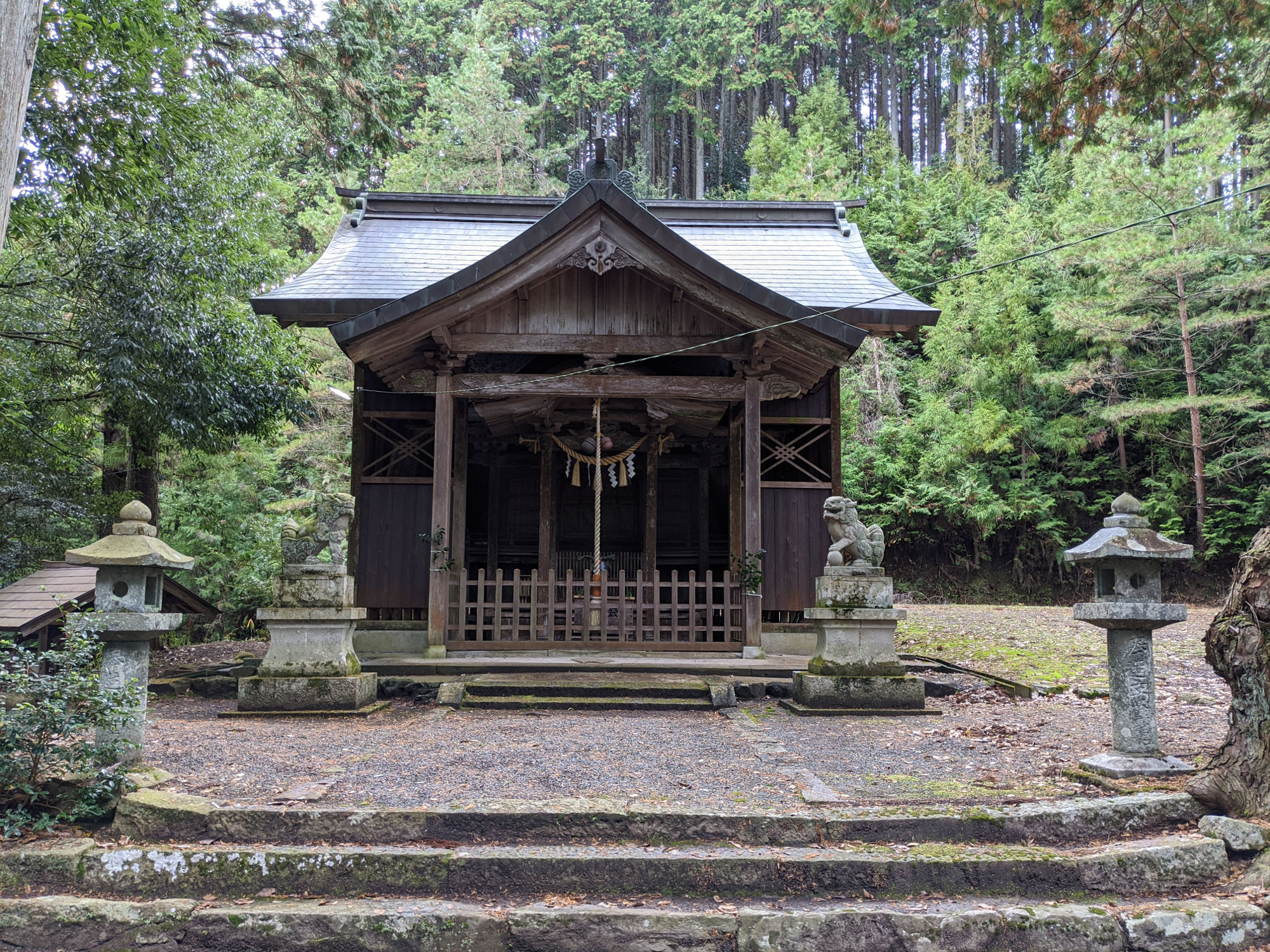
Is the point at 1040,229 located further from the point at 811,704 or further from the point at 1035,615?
the point at 811,704

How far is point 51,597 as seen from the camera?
9.88m

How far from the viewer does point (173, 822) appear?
414cm

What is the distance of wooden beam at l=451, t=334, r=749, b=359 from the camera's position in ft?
30.3

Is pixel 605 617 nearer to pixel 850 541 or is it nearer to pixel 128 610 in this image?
pixel 850 541

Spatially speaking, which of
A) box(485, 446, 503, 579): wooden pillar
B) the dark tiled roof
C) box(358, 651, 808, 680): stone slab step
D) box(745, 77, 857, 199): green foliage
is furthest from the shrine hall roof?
box(745, 77, 857, 199): green foliage

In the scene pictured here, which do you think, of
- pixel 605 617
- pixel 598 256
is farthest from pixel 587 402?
pixel 605 617

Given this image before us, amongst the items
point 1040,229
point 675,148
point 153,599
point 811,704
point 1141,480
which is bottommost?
point 811,704

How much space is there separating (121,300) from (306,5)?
4487mm

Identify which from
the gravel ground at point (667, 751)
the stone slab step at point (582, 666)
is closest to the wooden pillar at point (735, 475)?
the stone slab step at point (582, 666)

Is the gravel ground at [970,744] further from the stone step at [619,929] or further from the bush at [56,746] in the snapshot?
the bush at [56,746]

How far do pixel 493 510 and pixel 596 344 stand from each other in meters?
4.26

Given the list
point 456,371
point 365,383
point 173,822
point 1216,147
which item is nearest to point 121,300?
point 365,383

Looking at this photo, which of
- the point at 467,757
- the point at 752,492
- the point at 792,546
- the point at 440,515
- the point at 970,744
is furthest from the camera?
the point at 792,546

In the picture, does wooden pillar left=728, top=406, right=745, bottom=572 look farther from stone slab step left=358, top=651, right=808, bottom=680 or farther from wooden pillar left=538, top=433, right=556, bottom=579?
wooden pillar left=538, top=433, right=556, bottom=579
